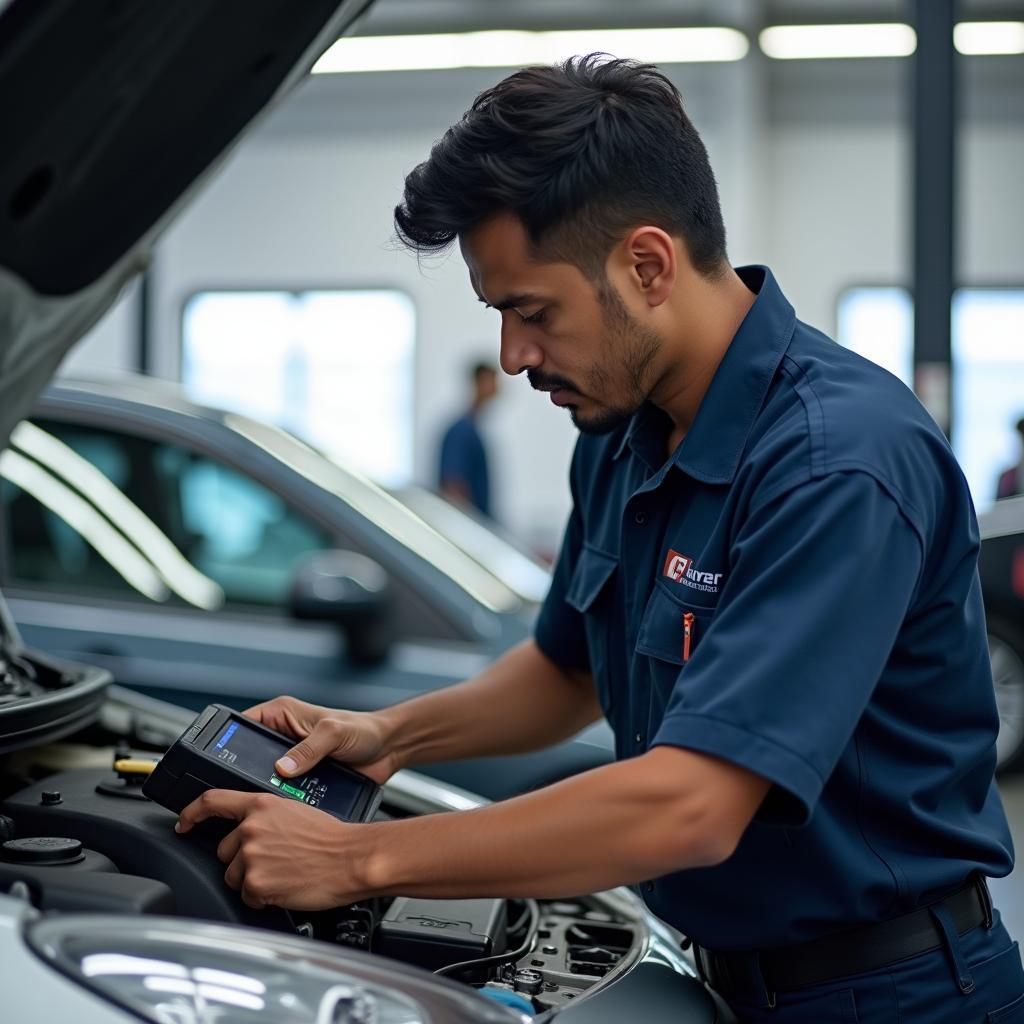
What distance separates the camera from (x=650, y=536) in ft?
4.91

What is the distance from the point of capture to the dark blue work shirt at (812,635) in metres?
1.16

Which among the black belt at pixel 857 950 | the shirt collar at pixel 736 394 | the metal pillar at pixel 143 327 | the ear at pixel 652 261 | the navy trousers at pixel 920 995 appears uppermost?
the metal pillar at pixel 143 327

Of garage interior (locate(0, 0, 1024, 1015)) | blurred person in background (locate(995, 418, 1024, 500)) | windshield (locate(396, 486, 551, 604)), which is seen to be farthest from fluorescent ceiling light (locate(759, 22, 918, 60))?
windshield (locate(396, 486, 551, 604))

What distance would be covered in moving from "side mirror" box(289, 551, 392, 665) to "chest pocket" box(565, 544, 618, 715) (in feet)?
3.97

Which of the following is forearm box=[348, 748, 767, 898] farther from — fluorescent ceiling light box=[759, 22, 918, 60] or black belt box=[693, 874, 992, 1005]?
fluorescent ceiling light box=[759, 22, 918, 60]

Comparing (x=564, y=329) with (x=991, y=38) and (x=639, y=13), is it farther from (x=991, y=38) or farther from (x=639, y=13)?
(x=991, y=38)

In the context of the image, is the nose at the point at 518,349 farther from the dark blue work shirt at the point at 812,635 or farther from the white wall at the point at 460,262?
the white wall at the point at 460,262

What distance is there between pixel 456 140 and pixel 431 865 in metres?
0.71

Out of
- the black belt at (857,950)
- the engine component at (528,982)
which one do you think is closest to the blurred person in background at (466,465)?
the engine component at (528,982)

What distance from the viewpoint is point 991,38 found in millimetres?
9969

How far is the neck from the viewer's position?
142 centimetres

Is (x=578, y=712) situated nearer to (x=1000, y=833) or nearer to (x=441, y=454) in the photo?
(x=1000, y=833)

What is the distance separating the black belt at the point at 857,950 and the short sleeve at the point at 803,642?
23cm

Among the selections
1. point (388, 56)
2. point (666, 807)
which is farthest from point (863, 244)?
point (666, 807)
